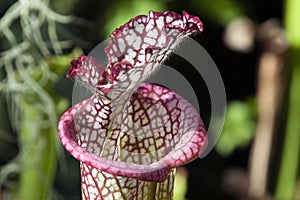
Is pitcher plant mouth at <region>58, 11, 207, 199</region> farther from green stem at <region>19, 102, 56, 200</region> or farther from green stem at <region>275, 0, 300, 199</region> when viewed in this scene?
green stem at <region>275, 0, 300, 199</region>

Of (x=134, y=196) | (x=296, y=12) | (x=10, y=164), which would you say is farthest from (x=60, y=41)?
(x=134, y=196)

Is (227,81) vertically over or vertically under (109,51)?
under

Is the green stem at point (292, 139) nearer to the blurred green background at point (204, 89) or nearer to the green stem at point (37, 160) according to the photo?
the blurred green background at point (204, 89)

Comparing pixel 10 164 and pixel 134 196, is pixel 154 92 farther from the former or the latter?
pixel 10 164

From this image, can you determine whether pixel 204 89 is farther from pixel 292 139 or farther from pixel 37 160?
pixel 37 160

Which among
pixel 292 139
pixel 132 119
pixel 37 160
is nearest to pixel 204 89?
pixel 292 139

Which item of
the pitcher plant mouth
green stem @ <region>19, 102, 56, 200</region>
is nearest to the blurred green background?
green stem @ <region>19, 102, 56, 200</region>

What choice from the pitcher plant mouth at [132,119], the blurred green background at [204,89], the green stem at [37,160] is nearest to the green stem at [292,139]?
the blurred green background at [204,89]
